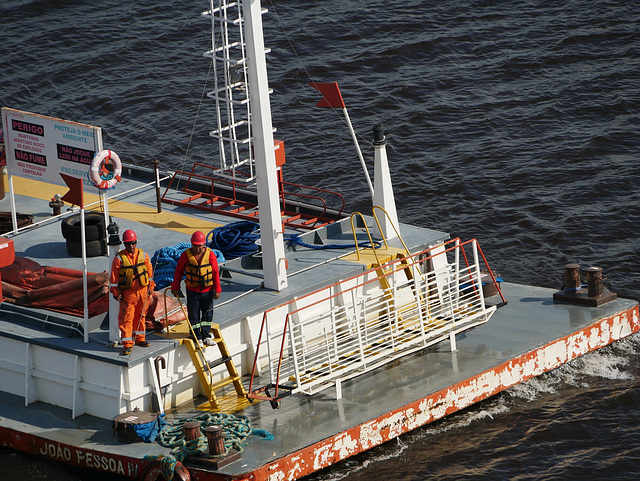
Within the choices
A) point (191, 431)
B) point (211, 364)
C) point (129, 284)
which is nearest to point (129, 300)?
point (129, 284)

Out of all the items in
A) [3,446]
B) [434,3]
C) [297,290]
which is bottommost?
[3,446]

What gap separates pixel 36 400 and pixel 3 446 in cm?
82

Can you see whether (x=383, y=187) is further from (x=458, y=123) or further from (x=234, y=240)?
(x=458, y=123)

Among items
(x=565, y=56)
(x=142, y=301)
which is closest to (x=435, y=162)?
(x=565, y=56)

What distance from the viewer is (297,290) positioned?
16.8 meters

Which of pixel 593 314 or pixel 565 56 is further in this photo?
pixel 565 56

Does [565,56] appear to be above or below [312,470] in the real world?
above

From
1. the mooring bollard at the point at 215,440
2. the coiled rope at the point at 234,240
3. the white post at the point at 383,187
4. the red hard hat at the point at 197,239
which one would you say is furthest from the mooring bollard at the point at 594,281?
the mooring bollard at the point at 215,440

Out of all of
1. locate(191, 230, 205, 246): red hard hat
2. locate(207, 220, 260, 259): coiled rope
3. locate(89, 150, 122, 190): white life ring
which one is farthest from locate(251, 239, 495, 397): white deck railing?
locate(89, 150, 122, 190): white life ring

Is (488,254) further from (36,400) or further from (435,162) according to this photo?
(36,400)

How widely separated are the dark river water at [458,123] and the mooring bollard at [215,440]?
182 cm

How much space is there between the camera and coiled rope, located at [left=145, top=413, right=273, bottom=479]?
14.3m

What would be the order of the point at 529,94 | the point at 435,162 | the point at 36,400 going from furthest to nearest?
the point at 529,94 → the point at 435,162 → the point at 36,400

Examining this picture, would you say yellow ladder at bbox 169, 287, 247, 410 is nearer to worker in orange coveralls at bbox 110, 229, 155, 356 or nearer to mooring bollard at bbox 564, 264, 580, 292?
worker in orange coveralls at bbox 110, 229, 155, 356
